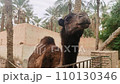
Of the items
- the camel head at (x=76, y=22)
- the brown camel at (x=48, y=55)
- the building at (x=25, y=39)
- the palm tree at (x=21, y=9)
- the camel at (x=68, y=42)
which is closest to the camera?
the camel head at (x=76, y=22)

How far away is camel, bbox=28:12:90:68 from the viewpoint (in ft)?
7.80

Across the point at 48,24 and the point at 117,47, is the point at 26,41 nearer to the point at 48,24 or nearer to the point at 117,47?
the point at 117,47

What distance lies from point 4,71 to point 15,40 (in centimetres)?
432

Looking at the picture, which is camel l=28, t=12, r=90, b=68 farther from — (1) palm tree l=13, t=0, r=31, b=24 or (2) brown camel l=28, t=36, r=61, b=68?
(1) palm tree l=13, t=0, r=31, b=24

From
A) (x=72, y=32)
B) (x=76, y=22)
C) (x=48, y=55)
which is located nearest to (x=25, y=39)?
(x=48, y=55)

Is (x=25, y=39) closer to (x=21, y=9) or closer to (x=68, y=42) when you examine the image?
(x=68, y=42)

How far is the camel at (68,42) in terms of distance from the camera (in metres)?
2.38

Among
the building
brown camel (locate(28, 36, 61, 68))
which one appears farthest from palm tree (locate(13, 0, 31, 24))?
brown camel (locate(28, 36, 61, 68))

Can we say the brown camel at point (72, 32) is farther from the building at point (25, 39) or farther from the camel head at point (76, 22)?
the building at point (25, 39)

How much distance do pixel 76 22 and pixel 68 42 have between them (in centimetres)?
53

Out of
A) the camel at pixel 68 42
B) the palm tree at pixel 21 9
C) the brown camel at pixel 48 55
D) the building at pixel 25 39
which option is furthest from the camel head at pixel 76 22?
the palm tree at pixel 21 9

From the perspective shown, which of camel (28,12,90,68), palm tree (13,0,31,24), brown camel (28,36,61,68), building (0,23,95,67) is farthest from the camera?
palm tree (13,0,31,24)

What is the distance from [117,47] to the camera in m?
9.71

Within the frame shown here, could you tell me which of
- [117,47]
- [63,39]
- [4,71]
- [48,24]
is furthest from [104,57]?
[48,24]
